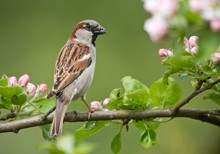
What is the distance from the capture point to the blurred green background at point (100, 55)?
5992mm

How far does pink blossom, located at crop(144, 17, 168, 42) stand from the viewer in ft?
4.70

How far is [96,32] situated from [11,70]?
3.21 m

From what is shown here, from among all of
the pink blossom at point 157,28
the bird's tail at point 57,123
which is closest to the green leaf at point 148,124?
the bird's tail at point 57,123

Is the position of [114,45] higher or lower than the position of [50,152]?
lower

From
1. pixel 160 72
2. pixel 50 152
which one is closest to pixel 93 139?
pixel 160 72

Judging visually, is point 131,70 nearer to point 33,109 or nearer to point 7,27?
point 7,27

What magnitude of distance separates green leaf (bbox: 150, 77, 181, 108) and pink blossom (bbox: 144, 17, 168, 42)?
124 cm

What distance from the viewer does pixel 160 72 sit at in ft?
24.1

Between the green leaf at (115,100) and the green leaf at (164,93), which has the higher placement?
the green leaf at (164,93)

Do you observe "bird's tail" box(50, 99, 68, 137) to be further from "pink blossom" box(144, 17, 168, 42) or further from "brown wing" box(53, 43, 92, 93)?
"pink blossom" box(144, 17, 168, 42)

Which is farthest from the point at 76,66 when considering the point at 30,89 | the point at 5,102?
the point at 5,102

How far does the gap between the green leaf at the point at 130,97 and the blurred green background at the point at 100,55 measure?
7.60ft

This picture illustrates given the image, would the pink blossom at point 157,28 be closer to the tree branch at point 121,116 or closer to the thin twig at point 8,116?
the tree branch at point 121,116

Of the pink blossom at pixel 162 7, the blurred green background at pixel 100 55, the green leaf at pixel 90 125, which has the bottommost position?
the blurred green background at pixel 100 55
